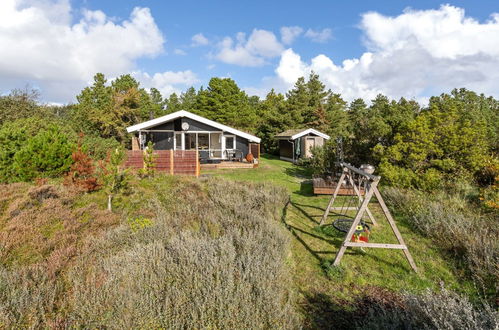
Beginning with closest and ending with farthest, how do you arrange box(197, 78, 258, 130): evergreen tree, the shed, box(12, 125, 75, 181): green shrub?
1. box(12, 125, 75, 181): green shrub
2. the shed
3. box(197, 78, 258, 130): evergreen tree

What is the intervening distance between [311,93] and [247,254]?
36798 millimetres

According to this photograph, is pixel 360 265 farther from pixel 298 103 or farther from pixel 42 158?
pixel 298 103

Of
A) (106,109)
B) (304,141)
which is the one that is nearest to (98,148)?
(106,109)

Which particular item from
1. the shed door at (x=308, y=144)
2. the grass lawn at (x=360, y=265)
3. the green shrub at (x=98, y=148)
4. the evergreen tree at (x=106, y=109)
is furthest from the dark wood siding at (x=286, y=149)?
the grass lawn at (x=360, y=265)

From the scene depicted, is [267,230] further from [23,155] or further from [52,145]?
[23,155]

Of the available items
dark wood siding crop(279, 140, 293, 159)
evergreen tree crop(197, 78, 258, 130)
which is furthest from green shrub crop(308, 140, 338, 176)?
evergreen tree crop(197, 78, 258, 130)

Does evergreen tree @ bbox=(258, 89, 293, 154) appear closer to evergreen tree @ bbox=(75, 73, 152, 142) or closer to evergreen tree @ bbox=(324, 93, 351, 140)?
evergreen tree @ bbox=(324, 93, 351, 140)

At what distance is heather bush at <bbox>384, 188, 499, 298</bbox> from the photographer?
4.43 meters

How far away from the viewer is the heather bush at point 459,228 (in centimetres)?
443

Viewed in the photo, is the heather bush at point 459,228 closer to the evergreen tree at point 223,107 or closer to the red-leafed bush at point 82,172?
the red-leafed bush at point 82,172

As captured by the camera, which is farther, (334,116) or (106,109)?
(334,116)

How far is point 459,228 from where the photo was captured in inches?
229

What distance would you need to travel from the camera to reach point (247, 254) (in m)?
4.29

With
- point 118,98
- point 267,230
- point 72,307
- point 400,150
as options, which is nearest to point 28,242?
point 72,307
